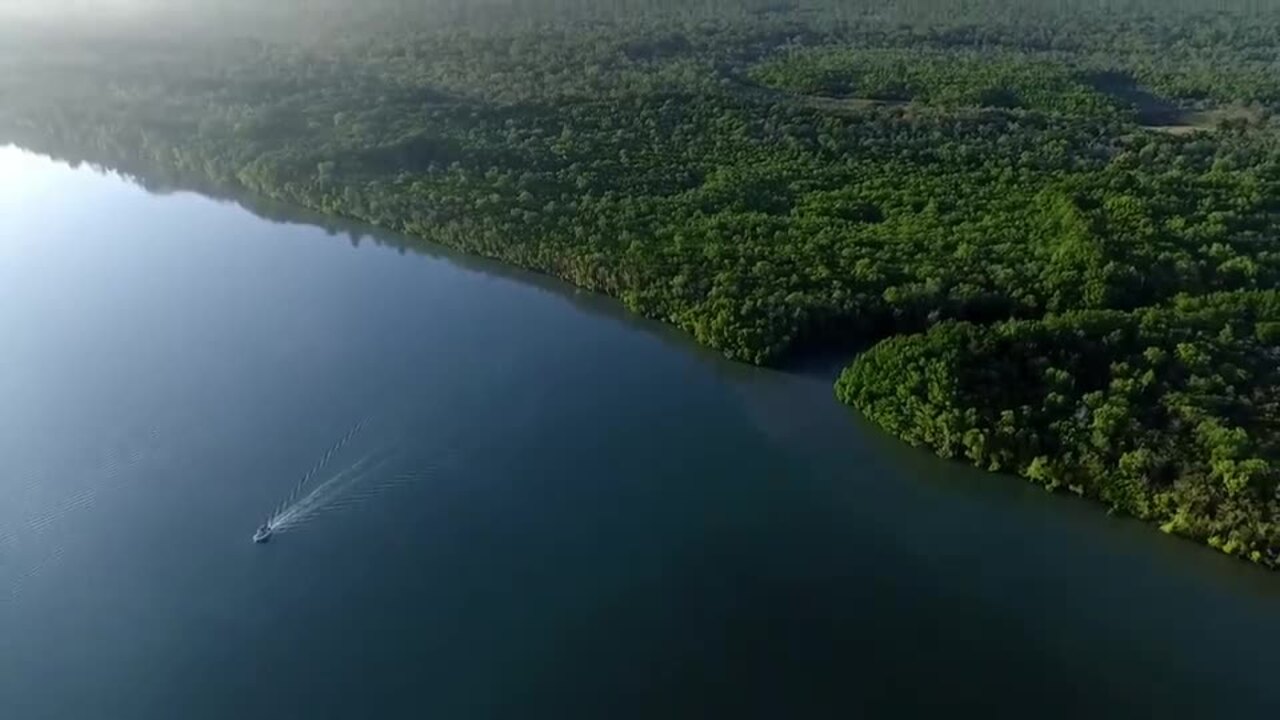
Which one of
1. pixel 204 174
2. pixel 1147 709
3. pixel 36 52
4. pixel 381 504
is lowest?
pixel 1147 709

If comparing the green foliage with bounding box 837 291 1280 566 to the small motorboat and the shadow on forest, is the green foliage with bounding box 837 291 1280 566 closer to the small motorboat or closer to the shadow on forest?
the small motorboat

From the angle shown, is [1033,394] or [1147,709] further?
[1033,394]

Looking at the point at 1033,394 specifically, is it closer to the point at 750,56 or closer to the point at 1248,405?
the point at 1248,405

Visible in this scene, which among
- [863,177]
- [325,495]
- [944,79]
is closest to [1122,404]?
[325,495]

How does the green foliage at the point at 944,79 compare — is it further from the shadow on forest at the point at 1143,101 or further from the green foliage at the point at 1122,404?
the green foliage at the point at 1122,404

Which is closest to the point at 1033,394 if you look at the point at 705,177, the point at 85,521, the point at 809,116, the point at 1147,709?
the point at 1147,709

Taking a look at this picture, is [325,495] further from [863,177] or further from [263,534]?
[863,177]
